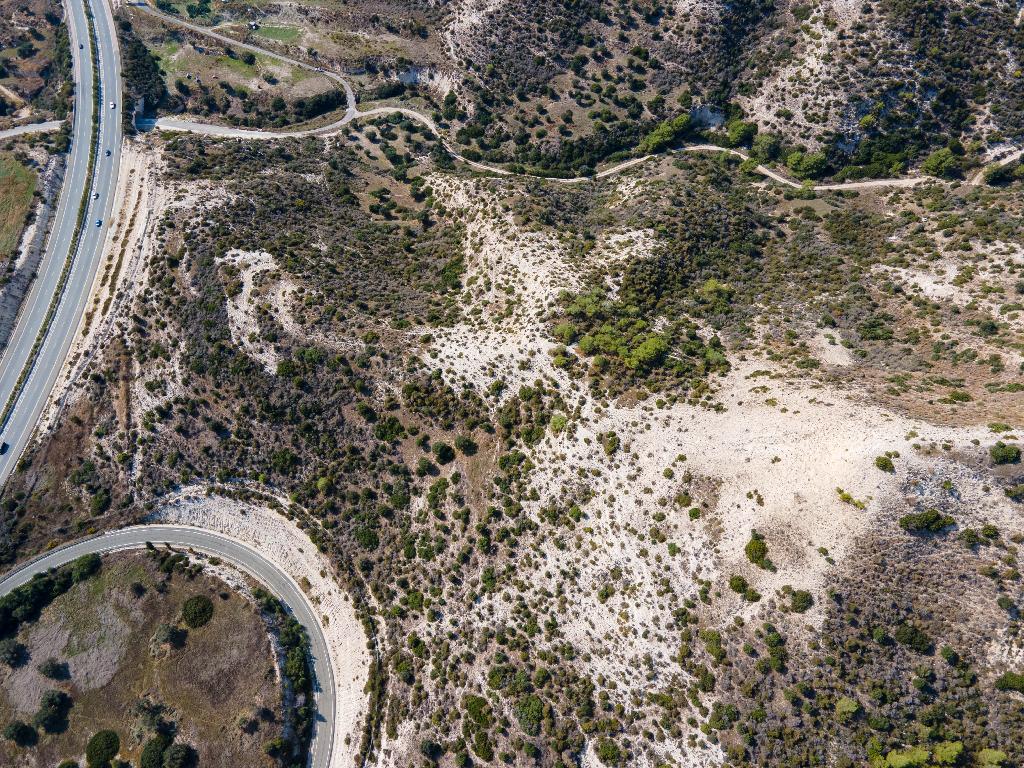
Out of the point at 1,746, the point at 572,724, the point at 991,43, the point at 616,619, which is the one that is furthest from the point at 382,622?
the point at 991,43

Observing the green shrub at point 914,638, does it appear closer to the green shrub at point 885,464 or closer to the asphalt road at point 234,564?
the green shrub at point 885,464

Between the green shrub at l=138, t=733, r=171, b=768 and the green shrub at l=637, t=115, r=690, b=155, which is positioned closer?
the green shrub at l=138, t=733, r=171, b=768

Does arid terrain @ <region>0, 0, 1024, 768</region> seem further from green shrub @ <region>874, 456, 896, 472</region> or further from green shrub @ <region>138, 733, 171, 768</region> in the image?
green shrub @ <region>138, 733, 171, 768</region>

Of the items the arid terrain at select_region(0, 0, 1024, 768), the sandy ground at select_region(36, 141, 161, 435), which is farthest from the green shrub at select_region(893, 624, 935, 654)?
the sandy ground at select_region(36, 141, 161, 435)

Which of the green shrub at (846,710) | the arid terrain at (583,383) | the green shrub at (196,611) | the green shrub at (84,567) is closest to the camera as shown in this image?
the green shrub at (846,710)

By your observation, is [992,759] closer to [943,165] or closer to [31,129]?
[943,165]

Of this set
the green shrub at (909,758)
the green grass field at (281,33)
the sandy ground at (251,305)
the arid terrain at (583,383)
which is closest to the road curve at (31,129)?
the arid terrain at (583,383)
